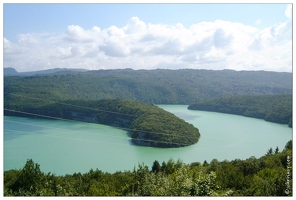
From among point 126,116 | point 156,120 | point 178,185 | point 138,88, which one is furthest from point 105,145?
point 138,88

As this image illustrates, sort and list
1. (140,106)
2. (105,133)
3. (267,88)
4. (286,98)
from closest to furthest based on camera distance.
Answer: (105,133), (140,106), (286,98), (267,88)

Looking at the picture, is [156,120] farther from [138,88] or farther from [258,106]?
[138,88]

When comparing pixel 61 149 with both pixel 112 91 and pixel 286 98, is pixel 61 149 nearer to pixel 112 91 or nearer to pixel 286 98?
pixel 286 98

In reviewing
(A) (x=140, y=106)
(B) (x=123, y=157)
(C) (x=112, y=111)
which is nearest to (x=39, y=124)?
(C) (x=112, y=111)

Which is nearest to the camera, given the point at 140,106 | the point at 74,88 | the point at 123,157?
the point at 123,157

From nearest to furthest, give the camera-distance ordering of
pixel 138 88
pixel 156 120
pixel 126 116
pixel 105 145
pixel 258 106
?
pixel 105 145 → pixel 156 120 → pixel 126 116 → pixel 258 106 → pixel 138 88

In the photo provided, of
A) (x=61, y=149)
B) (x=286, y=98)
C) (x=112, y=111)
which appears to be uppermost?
(x=286, y=98)
